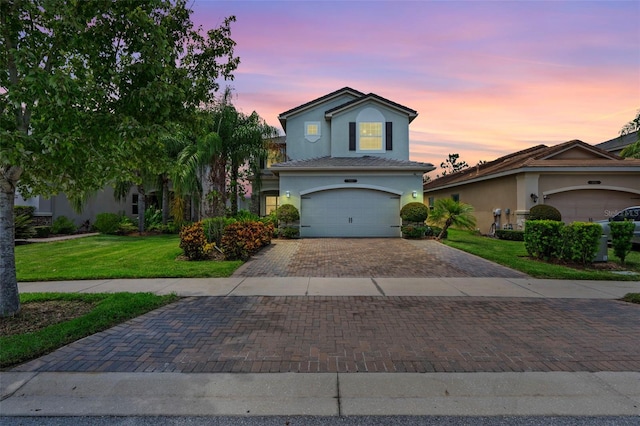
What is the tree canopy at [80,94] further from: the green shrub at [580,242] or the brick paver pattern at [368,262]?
the green shrub at [580,242]

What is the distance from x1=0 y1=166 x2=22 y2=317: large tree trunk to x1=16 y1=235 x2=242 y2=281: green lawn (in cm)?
315

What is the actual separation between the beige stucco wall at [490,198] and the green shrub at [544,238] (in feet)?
23.3

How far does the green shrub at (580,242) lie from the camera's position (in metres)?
9.52

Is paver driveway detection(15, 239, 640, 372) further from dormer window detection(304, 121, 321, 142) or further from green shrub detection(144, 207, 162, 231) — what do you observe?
green shrub detection(144, 207, 162, 231)

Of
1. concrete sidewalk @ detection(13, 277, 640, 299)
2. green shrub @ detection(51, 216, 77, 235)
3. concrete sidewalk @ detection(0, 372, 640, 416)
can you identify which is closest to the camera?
concrete sidewalk @ detection(0, 372, 640, 416)

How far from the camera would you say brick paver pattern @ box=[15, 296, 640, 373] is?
12.6 feet

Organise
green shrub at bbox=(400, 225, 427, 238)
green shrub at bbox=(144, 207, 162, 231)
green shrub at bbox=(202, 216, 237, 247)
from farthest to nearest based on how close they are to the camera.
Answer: green shrub at bbox=(144, 207, 162, 231)
green shrub at bbox=(400, 225, 427, 238)
green shrub at bbox=(202, 216, 237, 247)

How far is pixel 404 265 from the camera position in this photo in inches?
404

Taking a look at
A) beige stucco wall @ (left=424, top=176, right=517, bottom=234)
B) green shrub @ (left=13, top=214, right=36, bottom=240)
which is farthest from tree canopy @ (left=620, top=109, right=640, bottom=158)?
green shrub @ (left=13, top=214, right=36, bottom=240)

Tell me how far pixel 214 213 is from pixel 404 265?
1000 cm

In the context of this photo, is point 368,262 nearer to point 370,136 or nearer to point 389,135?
point 370,136

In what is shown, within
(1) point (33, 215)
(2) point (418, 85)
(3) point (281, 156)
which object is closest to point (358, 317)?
(2) point (418, 85)

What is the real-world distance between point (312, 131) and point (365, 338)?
17.4m

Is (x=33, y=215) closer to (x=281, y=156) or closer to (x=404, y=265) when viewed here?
(x=281, y=156)
